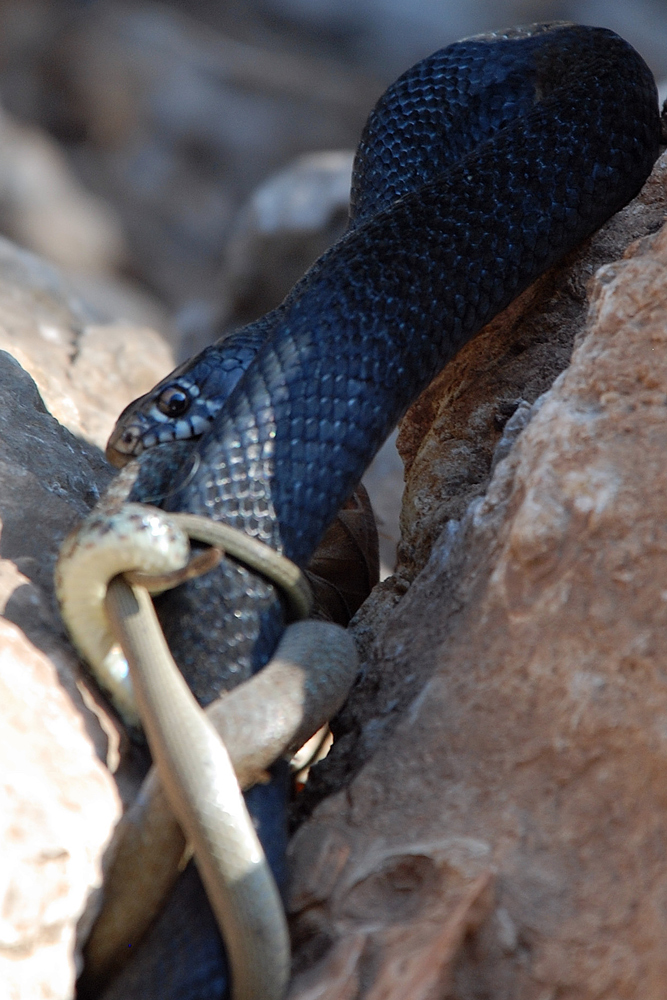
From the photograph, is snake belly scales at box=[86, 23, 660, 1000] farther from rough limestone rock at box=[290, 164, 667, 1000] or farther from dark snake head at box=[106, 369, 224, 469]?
rough limestone rock at box=[290, 164, 667, 1000]

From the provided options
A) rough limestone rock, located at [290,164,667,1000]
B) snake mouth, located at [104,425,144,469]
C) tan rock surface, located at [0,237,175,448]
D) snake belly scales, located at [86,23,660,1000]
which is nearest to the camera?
rough limestone rock, located at [290,164,667,1000]

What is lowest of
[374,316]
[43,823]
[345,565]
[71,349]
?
[71,349]

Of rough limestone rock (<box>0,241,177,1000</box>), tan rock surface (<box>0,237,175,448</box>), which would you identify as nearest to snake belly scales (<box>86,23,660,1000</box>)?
rough limestone rock (<box>0,241,177,1000</box>)

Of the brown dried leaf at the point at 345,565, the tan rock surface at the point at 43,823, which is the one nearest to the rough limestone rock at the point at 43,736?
the tan rock surface at the point at 43,823

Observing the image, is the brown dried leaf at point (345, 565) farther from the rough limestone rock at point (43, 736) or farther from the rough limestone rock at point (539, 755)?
the rough limestone rock at point (539, 755)

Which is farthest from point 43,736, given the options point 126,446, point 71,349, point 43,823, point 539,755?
point 71,349

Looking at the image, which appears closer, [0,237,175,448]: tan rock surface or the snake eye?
the snake eye

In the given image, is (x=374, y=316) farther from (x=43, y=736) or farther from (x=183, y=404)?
(x=43, y=736)
